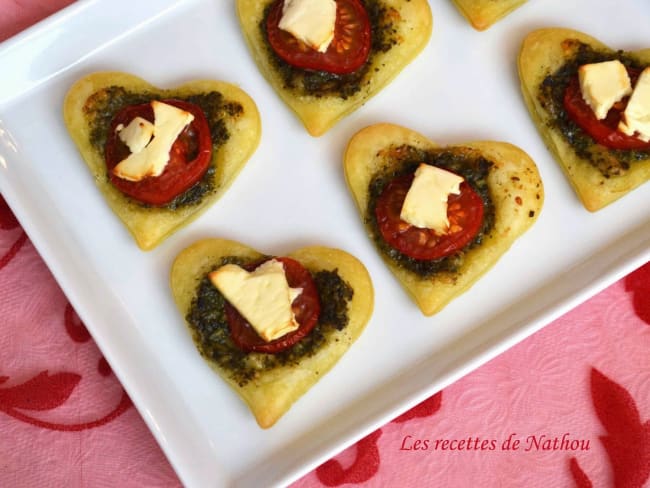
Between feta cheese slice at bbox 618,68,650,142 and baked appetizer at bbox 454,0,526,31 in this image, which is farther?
baked appetizer at bbox 454,0,526,31

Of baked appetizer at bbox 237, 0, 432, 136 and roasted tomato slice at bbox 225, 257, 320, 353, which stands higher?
baked appetizer at bbox 237, 0, 432, 136

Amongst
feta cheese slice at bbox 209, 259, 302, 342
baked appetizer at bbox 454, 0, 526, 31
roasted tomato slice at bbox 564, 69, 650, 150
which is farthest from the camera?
baked appetizer at bbox 454, 0, 526, 31

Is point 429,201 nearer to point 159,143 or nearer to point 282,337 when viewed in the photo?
point 282,337

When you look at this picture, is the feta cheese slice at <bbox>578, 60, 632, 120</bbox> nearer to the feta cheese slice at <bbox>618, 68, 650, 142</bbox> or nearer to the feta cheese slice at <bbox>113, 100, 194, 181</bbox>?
the feta cheese slice at <bbox>618, 68, 650, 142</bbox>

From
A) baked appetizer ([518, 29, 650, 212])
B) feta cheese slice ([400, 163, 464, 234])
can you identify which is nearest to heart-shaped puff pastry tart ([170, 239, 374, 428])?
feta cheese slice ([400, 163, 464, 234])

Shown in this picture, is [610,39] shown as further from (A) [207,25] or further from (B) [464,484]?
(B) [464,484]

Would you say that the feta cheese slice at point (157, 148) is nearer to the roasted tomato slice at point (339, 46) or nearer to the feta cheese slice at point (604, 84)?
the roasted tomato slice at point (339, 46)

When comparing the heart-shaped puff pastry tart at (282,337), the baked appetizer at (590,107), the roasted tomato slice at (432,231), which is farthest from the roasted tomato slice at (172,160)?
the baked appetizer at (590,107)

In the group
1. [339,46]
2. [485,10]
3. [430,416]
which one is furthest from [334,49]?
[430,416]

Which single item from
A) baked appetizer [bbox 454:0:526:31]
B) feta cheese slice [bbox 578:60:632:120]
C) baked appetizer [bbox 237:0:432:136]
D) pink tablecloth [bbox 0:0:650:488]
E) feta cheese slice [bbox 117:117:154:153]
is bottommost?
pink tablecloth [bbox 0:0:650:488]
